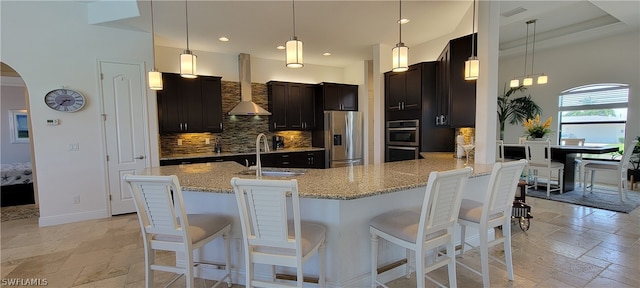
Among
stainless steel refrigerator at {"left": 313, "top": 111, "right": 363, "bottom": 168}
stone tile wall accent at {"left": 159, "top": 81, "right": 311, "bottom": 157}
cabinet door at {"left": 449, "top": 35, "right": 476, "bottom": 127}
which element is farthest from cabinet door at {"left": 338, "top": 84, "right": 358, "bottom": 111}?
cabinet door at {"left": 449, "top": 35, "right": 476, "bottom": 127}

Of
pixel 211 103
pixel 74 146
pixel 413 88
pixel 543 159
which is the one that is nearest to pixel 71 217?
pixel 74 146

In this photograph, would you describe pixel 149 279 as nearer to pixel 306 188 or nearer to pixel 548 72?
pixel 306 188

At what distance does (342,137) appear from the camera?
18.9 feet

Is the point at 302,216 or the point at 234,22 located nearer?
the point at 302,216

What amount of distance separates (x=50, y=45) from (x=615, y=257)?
6657mm

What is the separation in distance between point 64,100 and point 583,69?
901cm

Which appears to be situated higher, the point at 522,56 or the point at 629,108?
the point at 522,56

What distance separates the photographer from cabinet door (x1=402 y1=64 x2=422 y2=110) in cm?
432

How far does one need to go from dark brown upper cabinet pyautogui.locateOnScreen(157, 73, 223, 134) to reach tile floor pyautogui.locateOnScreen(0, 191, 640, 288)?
1665 mm

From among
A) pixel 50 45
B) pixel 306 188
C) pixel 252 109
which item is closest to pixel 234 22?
pixel 252 109

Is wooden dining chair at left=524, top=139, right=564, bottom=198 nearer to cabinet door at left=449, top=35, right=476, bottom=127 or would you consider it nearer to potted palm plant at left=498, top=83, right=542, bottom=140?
potted palm plant at left=498, top=83, right=542, bottom=140

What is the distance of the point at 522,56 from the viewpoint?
6621mm

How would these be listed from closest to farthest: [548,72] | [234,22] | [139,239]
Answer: [139,239] → [234,22] → [548,72]

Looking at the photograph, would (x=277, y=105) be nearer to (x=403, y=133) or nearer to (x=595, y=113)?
(x=403, y=133)
